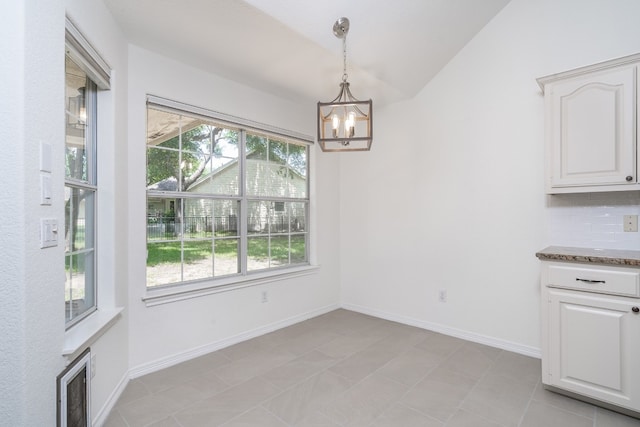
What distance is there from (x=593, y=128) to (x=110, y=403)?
3756 millimetres

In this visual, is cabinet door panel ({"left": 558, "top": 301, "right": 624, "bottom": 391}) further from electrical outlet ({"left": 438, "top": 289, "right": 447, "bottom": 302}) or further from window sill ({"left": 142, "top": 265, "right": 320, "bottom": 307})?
window sill ({"left": 142, "top": 265, "right": 320, "bottom": 307})

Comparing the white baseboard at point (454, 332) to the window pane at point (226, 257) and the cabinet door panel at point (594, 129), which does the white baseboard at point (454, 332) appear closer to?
the cabinet door panel at point (594, 129)

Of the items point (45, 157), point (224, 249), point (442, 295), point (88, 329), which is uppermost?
point (45, 157)

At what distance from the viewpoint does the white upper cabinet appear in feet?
7.16

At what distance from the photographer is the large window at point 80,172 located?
1.79 meters

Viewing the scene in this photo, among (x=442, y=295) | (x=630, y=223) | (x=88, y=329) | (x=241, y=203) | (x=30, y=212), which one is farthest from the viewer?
(x=442, y=295)

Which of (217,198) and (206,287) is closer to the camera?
(206,287)

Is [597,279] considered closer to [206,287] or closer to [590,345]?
[590,345]

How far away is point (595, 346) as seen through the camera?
2.09 m

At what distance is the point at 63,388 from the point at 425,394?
2114mm

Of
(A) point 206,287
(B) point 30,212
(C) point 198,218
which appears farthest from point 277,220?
(B) point 30,212

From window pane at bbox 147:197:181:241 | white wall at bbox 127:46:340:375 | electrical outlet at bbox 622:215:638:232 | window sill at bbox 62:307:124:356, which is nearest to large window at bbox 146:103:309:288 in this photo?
window pane at bbox 147:197:181:241

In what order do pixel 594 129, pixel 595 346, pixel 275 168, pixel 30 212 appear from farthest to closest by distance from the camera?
pixel 275 168, pixel 594 129, pixel 595 346, pixel 30 212

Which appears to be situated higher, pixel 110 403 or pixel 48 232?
pixel 48 232
